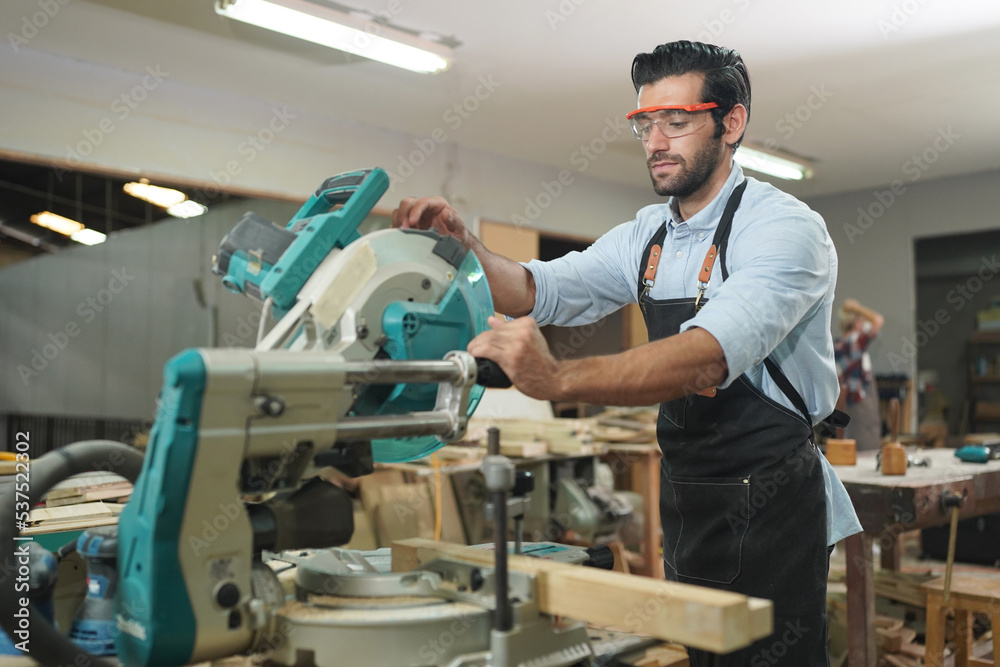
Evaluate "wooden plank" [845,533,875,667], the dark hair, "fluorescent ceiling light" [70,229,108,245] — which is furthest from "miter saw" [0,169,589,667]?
"fluorescent ceiling light" [70,229,108,245]

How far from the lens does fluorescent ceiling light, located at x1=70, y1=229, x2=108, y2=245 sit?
Answer: 6332 millimetres

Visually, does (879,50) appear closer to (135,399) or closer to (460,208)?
(460,208)

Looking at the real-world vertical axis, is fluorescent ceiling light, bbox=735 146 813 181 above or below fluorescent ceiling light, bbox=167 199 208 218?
above

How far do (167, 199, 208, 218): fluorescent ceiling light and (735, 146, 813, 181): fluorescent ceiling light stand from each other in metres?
3.97

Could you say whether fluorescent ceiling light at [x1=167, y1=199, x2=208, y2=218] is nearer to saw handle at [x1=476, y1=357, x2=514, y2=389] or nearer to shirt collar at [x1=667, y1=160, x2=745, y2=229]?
shirt collar at [x1=667, y1=160, x2=745, y2=229]

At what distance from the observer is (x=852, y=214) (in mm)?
7914

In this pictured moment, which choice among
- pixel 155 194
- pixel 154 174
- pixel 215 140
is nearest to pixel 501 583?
pixel 154 174

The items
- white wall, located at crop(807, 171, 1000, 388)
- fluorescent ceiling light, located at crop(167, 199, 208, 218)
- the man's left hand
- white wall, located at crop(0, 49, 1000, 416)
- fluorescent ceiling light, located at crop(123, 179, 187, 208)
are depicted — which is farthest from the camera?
white wall, located at crop(807, 171, 1000, 388)

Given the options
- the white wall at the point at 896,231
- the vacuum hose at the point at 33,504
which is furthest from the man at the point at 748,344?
the white wall at the point at 896,231

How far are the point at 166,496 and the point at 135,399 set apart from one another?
6.69 meters

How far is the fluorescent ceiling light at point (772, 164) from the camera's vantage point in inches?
231

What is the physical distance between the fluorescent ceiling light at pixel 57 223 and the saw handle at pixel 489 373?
18.2 feet

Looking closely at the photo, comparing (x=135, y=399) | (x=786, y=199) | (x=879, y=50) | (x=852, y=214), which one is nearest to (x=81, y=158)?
(x=135, y=399)

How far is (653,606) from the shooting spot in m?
0.93
